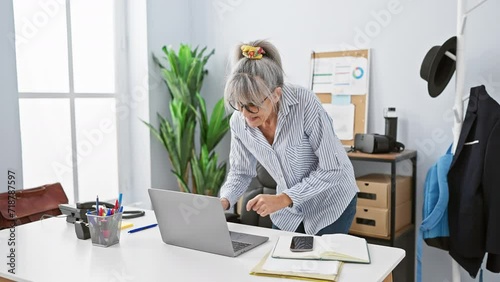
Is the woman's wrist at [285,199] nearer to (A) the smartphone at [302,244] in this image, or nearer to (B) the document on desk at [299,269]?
(A) the smartphone at [302,244]

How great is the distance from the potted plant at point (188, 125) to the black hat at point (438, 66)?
1.56m

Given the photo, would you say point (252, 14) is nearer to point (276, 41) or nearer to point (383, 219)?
point (276, 41)

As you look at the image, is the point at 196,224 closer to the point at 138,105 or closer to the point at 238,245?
the point at 238,245

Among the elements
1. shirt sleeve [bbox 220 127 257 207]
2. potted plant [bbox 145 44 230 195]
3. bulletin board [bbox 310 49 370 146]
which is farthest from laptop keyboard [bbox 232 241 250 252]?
potted plant [bbox 145 44 230 195]

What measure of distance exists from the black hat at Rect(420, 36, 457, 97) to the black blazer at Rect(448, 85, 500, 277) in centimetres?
20

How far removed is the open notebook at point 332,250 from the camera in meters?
1.51

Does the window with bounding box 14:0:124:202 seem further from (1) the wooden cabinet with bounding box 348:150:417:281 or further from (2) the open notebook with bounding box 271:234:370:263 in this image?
(2) the open notebook with bounding box 271:234:370:263

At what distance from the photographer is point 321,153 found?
1.96 meters

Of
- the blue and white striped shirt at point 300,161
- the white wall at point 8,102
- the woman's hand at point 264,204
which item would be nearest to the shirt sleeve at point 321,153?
the blue and white striped shirt at point 300,161

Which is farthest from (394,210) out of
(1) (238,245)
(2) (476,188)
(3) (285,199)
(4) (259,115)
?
(1) (238,245)

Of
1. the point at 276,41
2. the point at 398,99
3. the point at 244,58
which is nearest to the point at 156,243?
the point at 244,58

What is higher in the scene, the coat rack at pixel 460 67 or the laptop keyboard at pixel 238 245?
the coat rack at pixel 460 67

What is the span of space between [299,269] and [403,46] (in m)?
2.18

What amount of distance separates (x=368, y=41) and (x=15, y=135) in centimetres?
234
